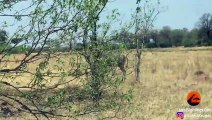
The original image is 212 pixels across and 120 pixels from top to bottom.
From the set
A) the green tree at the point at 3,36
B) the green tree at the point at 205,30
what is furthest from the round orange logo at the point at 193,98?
the green tree at the point at 205,30

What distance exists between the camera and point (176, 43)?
221 ft

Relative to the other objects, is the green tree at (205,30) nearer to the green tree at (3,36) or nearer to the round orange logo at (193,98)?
the round orange logo at (193,98)

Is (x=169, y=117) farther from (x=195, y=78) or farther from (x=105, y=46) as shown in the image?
(x=195, y=78)

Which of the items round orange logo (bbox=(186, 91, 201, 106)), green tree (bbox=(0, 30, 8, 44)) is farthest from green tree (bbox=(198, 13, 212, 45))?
green tree (bbox=(0, 30, 8, 44))

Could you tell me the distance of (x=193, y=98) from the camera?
1945cm

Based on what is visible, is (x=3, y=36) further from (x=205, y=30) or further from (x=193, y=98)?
(x=205, y=30)

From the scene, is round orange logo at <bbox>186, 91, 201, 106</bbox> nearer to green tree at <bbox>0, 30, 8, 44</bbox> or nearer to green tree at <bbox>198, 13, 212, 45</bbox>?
green tree at <bbox>0, 30, 8, 44</bbox>

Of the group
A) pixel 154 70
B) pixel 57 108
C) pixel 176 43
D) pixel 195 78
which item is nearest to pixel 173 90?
pixel 195 78

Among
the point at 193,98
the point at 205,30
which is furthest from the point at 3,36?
the point at 205,30

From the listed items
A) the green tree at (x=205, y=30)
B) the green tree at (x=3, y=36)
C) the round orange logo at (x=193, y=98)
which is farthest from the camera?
the green tree at (x=205, y=30)

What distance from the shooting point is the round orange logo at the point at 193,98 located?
1789 cm

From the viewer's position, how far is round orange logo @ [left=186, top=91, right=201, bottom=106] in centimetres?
1789

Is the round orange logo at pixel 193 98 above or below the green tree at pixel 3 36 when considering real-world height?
below

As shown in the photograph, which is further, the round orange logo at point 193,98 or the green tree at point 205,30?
the green tree at point 205,30
